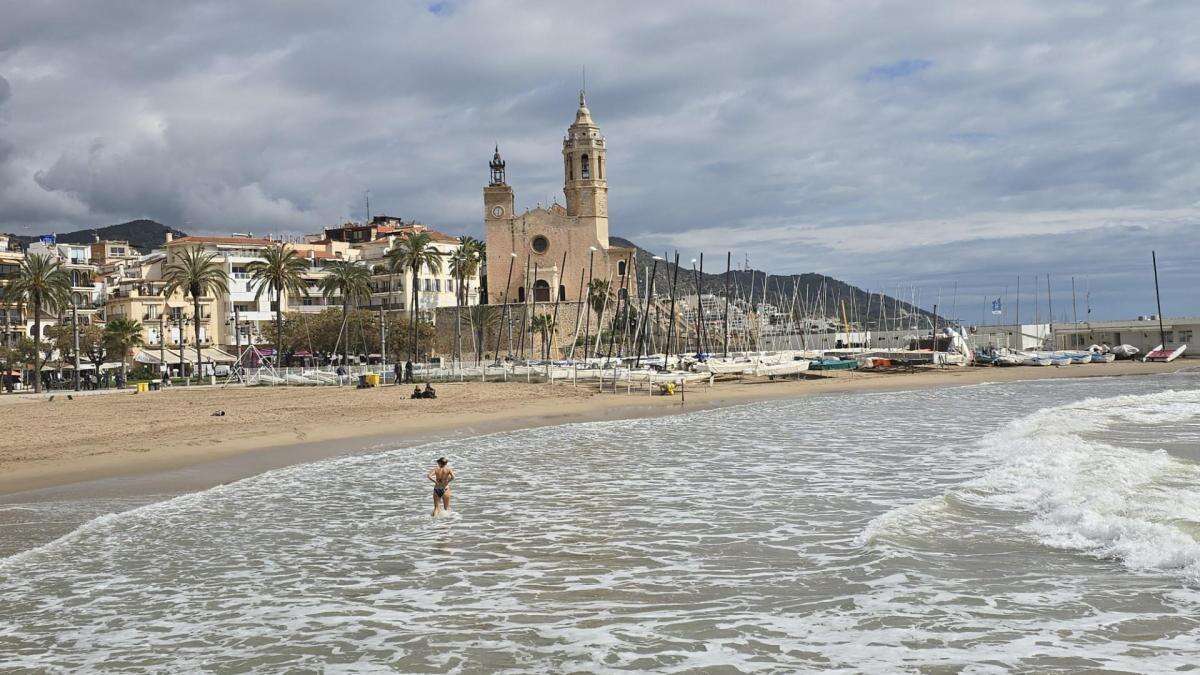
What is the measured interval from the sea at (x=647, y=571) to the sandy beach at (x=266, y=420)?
13.4 feet

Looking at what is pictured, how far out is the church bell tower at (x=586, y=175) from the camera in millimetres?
100375

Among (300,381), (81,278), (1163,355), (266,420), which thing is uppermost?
(81,278)

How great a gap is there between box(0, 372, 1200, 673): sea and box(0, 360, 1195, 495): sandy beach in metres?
4.07

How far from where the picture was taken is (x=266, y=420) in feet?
108

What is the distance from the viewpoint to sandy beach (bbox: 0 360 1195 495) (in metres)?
22.2

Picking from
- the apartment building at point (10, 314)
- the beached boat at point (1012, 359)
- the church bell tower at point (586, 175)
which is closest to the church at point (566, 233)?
the church bell tower at point (586, 175)

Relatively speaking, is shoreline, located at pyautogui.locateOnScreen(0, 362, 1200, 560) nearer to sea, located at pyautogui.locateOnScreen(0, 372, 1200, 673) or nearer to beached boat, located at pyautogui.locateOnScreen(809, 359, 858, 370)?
sea, located at pyautogui.locateOnScreen(0, 372, 1200, 673)

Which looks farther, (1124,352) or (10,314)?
(1124,352)

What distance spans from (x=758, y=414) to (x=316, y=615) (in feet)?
92.8

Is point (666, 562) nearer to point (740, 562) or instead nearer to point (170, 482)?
point (740, 562)

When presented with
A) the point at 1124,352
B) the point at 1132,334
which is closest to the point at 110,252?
the point at 1124,352

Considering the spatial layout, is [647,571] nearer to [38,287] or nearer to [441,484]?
[441,484]

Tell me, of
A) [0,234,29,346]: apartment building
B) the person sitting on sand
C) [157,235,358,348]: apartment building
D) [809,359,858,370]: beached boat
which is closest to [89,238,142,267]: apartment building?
[157,235,358,348]: apartment building

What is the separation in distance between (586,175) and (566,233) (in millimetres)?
6269
